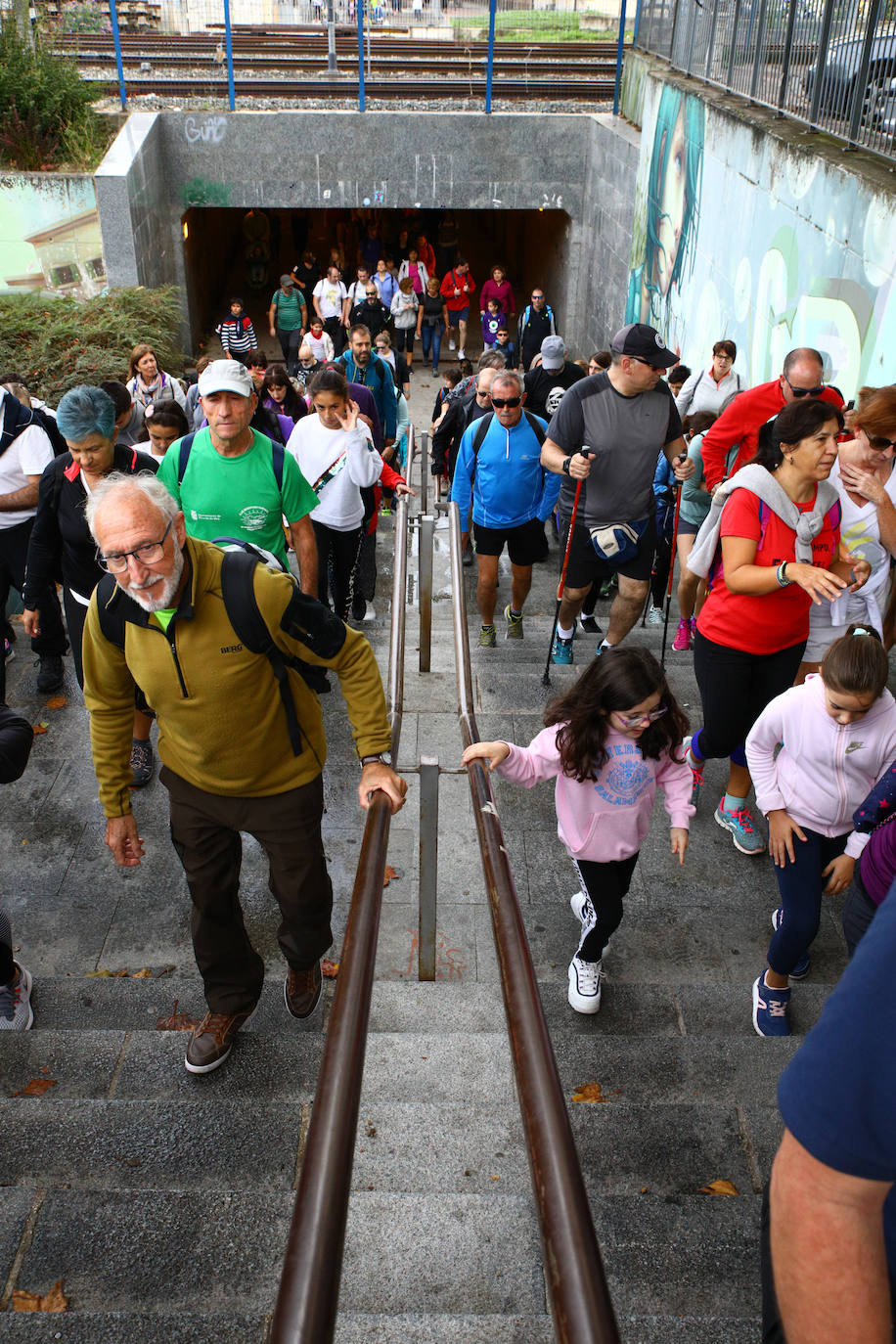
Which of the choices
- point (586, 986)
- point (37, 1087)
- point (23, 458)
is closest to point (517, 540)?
point (23, 458)

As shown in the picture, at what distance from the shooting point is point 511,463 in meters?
6.61

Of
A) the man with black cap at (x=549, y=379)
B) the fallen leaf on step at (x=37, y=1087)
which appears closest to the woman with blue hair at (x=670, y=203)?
the man with black cap at (x=549, y=379)

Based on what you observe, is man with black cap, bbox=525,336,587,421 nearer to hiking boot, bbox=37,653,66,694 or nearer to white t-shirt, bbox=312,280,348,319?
hiking boot, bbox=37,653,66,694

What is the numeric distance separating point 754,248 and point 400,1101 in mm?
8184

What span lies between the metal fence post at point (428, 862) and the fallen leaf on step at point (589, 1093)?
0.84m

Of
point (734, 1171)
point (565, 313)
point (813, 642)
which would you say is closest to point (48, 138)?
point (565, 313)

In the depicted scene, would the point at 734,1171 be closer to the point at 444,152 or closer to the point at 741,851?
the point at 741,851

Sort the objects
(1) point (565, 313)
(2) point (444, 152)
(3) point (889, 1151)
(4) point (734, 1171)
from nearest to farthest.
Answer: (3) point (889, 1151) < (4) point (734, 1171) < (2) point (444, 152) < (1) point (565, 313)

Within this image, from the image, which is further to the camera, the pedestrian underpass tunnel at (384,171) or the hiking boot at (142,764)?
the pedestrian underpass tunnel at (384,171)

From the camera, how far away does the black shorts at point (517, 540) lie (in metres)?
6.84

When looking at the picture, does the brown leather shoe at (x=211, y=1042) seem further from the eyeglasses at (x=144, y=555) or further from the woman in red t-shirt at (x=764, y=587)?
the woman in red t-shirt at (x=764, y=587)

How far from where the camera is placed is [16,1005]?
A: 375 centimetres

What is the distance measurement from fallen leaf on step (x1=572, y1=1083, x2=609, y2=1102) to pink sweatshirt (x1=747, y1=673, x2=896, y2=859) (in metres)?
1.11

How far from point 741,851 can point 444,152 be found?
1504cm
